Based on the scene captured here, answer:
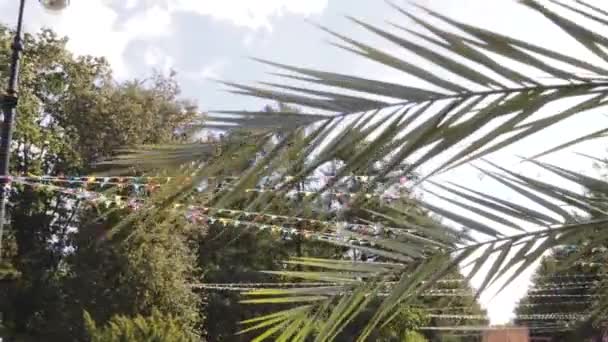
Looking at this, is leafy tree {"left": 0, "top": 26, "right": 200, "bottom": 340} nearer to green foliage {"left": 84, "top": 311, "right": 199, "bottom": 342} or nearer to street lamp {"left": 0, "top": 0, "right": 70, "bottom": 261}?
green foliage {"left": 84, "top": 311, "right": 199, "bottom": 342}

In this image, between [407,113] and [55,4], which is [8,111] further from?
[407,113]

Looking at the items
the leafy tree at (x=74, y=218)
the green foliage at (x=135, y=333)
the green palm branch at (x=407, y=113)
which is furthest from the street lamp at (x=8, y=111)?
the leafy tree at (x=74, y=218)

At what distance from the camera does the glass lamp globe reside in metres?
9.16

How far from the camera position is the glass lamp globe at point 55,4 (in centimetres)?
916

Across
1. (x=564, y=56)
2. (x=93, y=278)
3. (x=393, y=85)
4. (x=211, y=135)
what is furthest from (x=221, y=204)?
(x=93, y=278)

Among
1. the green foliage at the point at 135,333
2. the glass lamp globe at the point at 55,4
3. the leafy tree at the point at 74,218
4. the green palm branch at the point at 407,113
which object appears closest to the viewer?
the green palm branch at the point at 407,113

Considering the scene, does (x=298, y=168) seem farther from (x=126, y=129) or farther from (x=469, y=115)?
(x=126, y=129)

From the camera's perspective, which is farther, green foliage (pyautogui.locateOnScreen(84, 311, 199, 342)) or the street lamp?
green foliage (pyautogui.locateOnScreen(84, 311, 199, 342))

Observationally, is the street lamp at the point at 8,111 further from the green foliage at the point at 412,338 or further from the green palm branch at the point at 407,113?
the green foliage at the point at 412,338

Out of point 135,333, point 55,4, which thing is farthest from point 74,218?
point 55,4

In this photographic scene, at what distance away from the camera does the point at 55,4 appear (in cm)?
920

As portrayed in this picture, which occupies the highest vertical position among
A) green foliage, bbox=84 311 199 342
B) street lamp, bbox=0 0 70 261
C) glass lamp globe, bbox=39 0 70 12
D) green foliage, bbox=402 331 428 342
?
glass lamp globe, bbox=39 0 70 12

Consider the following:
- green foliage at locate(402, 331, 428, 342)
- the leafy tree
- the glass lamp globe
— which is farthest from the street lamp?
green foliage at locate(402, 331, 428, 342)

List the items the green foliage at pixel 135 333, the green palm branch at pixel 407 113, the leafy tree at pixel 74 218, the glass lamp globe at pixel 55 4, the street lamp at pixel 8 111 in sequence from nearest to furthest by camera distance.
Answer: the green palm branch at pixel 407 113 < the street lamp at pixel 8 111 < the glass lamp globe at pixel 55 4 < the green foliage at pixel 135 333 < the leafy tree at pixel 74 218
